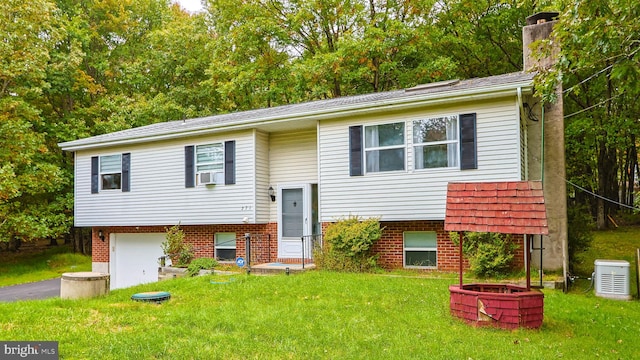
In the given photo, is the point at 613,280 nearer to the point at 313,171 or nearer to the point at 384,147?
the point at 384,147

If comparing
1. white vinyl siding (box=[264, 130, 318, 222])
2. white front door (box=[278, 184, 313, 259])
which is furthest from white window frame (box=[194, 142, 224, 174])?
white front door (box=[278, 184, 313, 259])

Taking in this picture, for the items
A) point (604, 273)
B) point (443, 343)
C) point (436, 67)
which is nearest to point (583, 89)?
point (436, 67)

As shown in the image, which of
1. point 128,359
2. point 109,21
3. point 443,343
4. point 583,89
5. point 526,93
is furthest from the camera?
point 109,21

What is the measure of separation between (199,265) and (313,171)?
394 centimetres

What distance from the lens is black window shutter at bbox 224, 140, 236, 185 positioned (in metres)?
13.1

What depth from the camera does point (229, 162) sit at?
43.4 ft

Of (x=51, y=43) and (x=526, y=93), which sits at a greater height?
(x=51, y=43)

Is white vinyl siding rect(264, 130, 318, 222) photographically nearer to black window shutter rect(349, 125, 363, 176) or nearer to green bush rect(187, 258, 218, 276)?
black window shutter rect(349, 125, 363, 176)

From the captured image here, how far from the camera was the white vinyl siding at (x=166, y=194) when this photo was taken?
1302 cm

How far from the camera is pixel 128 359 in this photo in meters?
4.70

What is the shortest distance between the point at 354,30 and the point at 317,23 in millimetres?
1834

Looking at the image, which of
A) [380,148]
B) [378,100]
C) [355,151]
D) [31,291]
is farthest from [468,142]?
[31,291]

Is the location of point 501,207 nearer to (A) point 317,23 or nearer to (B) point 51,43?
(A) point 317,23

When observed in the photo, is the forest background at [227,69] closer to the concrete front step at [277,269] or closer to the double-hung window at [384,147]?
the double-hung window at [384,147]
